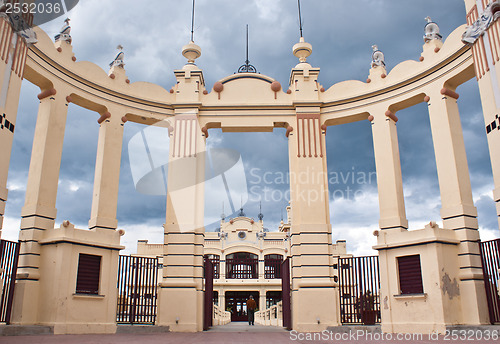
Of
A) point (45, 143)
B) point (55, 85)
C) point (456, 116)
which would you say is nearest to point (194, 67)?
point (55, 85)

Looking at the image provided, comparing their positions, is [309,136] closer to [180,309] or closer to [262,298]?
[180,309]

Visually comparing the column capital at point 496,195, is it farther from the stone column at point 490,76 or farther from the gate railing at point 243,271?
the gate railing at point 243,271

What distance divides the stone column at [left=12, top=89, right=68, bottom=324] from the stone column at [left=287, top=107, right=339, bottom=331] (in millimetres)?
7125

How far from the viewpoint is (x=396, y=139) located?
1421 centimetres

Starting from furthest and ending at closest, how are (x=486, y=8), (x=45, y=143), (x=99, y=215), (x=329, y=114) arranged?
(x=329, y=114), (x=99, y=215), (x=45, y=143), (x=486, y=8)

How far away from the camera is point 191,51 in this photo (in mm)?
15672

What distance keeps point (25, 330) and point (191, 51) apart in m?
10.1

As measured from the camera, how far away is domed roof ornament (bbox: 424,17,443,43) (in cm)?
1343

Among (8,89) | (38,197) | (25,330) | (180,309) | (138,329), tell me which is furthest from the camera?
(180,309)

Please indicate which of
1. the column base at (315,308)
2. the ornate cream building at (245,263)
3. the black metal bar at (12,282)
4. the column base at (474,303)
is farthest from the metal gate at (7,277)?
the ornate cream building at (245,263)

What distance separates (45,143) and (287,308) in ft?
29.2

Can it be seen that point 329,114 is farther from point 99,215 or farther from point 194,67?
point 99,215

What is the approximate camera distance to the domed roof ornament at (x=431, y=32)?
44.1 ft

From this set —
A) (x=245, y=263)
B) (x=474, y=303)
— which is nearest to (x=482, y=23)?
(x=474, y=303)
